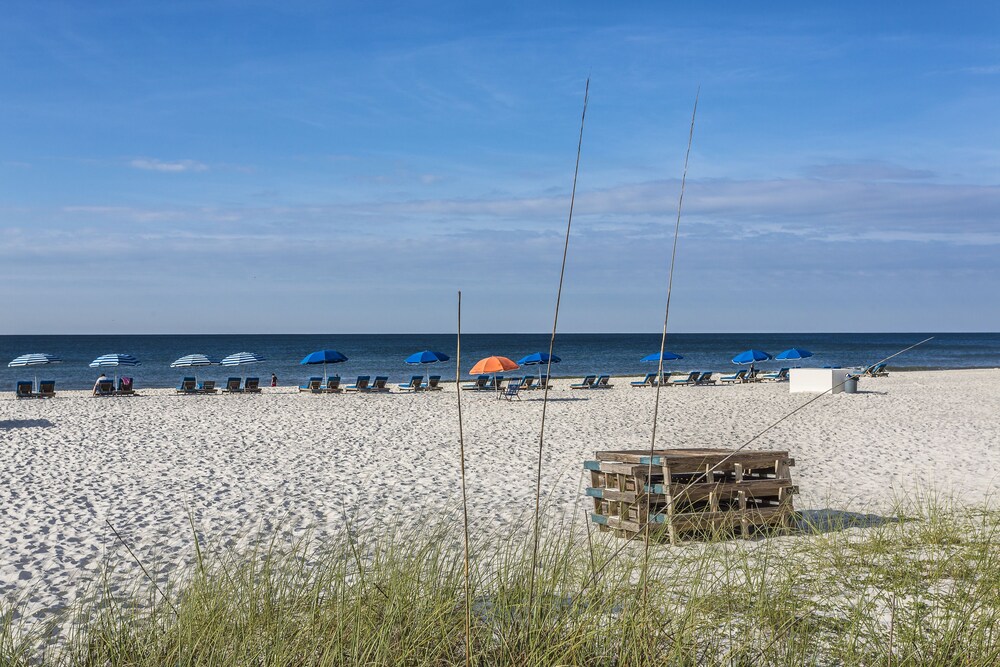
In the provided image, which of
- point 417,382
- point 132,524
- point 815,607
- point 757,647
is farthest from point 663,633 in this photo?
point 417,382

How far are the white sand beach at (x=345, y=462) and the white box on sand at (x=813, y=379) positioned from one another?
2.80 meters

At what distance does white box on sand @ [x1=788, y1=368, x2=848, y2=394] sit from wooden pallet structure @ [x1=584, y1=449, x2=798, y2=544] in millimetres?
16316

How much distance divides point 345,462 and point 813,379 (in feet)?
53.9

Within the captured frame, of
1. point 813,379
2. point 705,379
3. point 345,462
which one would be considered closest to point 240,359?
point 705,379

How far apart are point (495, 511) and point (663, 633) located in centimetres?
405

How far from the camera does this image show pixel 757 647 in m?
2.92

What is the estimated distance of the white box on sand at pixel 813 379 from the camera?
21.5m

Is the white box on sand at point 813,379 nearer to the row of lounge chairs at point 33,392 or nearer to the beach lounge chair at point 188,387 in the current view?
the beach lounge chair at point 188,387

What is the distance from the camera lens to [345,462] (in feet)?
32.1

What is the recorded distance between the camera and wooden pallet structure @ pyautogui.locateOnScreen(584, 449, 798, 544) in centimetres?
557

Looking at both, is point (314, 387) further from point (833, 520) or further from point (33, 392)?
point (833, 520)

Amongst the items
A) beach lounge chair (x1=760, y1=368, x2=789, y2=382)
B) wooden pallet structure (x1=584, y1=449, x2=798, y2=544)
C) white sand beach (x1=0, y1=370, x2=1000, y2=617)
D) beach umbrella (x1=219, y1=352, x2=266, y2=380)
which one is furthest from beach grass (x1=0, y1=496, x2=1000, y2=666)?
beach lounge chair (x1=760, y1=368, x2=789, y2=382)

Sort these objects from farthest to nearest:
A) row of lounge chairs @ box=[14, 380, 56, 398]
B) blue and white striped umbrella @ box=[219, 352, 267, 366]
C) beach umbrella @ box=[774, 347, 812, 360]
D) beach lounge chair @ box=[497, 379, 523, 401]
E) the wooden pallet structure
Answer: beach umbrella @ box=[774, 347, 812, 360] → blue and white striped umbrella @ box=[219, 352, 267, 366] → row of lounge chairs @ box=[14, 380, 56, 398] → beach lounge chair @ box=[497, 379, 523, 401] → the wooden pallet structure

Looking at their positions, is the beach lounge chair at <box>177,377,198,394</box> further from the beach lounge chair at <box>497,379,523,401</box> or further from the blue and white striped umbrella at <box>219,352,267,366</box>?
the beach lounge chair at <box>497,379,523,401</box>
